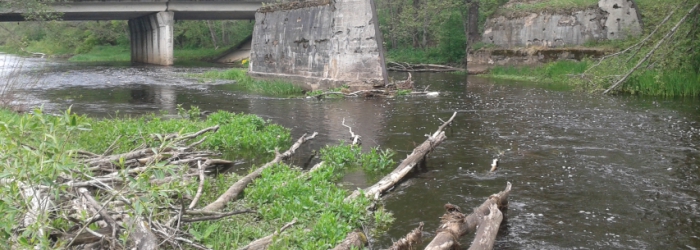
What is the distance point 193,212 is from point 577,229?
415 cm

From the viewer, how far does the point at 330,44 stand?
22438mm

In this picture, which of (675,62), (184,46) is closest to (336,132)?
(675,62)

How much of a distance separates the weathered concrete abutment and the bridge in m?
20.8

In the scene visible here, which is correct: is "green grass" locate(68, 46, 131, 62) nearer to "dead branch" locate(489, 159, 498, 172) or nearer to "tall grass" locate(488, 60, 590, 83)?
"tall grass" locate(488, 60, 590, 83)

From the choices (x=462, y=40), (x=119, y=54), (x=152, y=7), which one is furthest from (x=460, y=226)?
(x=119, y=54)

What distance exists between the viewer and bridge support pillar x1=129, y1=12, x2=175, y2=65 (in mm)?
48562

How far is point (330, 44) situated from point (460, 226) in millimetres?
16614

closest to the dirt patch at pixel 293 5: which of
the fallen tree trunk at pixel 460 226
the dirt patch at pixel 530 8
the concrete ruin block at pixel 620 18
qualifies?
the dirt patch at pixel 530 8

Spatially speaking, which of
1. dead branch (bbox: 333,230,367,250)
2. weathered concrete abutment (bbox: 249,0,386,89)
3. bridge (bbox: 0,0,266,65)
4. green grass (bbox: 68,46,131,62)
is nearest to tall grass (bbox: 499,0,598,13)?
weathered concrete abutment (bbox: 249,0,386,89)

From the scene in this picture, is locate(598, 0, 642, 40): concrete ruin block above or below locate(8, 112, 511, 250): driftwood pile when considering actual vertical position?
above

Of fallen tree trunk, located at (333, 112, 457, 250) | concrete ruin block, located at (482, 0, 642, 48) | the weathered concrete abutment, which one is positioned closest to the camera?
fallen tree trunk, located at (333, 112, 457, 250)

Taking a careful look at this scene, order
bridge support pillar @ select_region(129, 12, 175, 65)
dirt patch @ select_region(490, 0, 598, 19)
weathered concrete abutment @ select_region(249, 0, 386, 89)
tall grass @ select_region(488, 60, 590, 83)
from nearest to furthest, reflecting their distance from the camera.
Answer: weathered concrete abutment @ select_region(249, 0, 386, 89) < tall grass @ select_region(488, 60, 590, 83) < dirt patch @ select_region(490, 0, 598, 19) < bridge support pillar @ select_region(129, 12, 175, 65)

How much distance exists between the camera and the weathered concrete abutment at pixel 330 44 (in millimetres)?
21812

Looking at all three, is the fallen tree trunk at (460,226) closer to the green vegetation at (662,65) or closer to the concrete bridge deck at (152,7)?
the green vegetation at (662,65)
